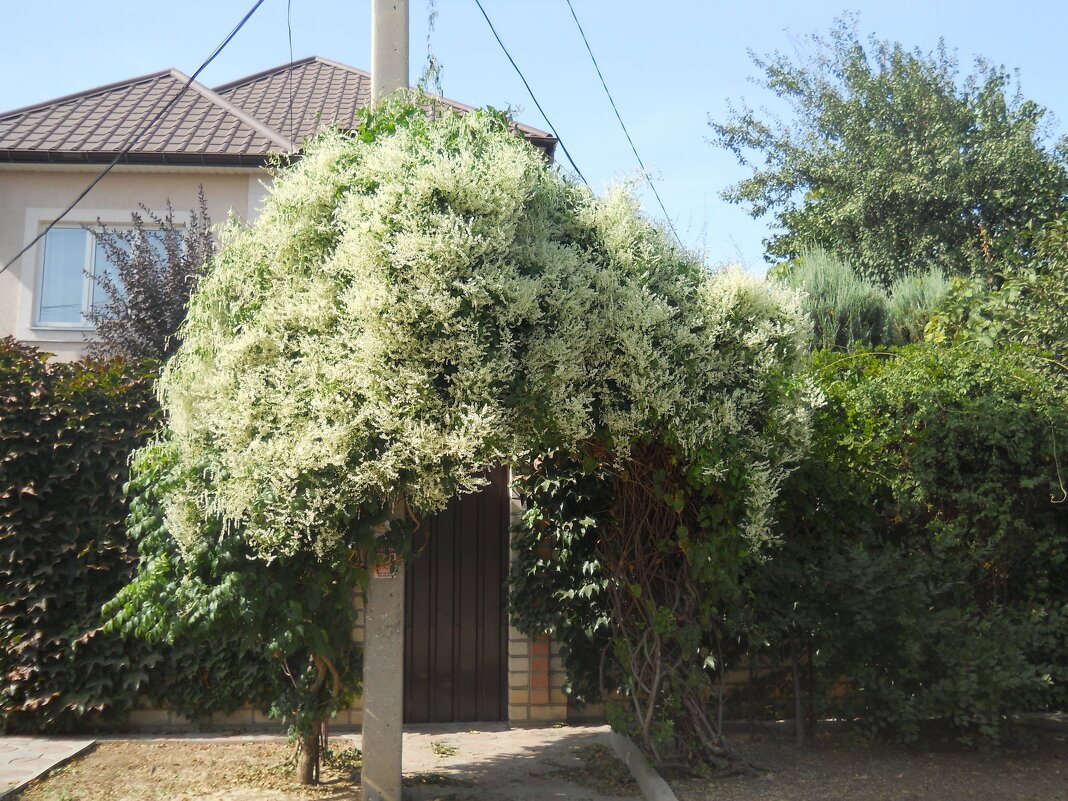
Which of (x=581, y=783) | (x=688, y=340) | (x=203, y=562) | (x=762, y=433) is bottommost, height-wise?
(x=581, y=783)

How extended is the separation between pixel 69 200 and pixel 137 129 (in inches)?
48.1

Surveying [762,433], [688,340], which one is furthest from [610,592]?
[688,340]

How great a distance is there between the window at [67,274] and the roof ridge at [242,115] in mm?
1880

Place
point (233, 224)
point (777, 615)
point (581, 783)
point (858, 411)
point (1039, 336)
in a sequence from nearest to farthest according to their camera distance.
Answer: point (233, 224)
point (581, 783)
point (777, 615)
point (858, 411)
point (1039, 336)

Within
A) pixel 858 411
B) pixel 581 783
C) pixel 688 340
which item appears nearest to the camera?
pixel 688 340

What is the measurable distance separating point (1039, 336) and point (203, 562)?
6511 millimetres

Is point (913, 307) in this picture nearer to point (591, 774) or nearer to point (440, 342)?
point (591, 774)

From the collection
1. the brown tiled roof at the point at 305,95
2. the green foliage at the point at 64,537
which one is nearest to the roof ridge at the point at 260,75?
the brown tiled roof at the point at 305,95

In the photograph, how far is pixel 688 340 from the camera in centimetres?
506

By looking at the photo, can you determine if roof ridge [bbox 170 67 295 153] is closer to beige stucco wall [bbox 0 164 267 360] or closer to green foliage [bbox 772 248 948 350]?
beige stucco wall [bbox 0 164 267 360]

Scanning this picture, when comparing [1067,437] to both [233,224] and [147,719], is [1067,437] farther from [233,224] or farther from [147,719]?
[147,719]

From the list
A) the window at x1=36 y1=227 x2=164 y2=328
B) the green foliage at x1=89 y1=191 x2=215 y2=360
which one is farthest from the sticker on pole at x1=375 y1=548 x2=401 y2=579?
the window at x1=36 y1=227 x2=164 y2=328

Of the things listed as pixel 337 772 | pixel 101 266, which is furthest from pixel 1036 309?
pixel 101 266

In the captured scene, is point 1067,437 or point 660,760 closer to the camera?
point 660,760
